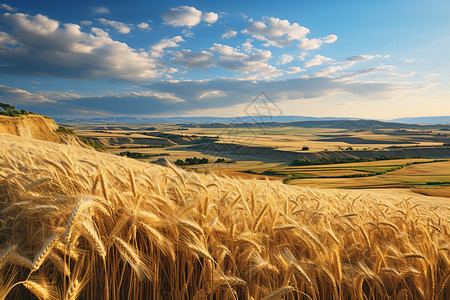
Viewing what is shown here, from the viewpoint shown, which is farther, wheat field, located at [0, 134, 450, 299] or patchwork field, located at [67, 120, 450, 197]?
patchwork field, located at [67, 120, 450, 197]

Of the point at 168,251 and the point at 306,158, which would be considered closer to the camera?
the point at 168,251

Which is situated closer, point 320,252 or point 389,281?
point 320,252

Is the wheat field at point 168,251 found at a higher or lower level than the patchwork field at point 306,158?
higher

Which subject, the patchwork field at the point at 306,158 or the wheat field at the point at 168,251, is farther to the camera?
the patchwork field at the point at 306,158

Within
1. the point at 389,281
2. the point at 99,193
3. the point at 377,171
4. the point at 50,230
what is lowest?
the point at 377,171

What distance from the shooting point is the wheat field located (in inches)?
60.7

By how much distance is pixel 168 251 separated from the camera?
5.69 ft

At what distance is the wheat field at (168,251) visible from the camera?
154 centimetres

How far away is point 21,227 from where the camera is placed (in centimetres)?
196

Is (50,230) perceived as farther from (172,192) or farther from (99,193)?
(172,192)

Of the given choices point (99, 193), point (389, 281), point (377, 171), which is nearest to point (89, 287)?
point (99, 193)

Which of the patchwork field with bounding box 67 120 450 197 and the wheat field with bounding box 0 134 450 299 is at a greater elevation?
the wheat field with bounding box 0 134 450 299

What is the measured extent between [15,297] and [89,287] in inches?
16.7

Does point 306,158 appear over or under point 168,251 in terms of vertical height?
under
